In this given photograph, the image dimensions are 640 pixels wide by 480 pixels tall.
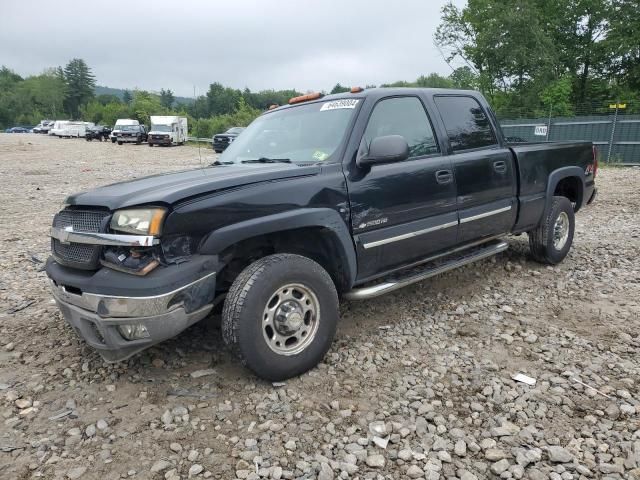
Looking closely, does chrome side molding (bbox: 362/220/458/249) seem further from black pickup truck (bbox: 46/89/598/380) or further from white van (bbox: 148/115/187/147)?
white van (bbox: 148/115/187/147)

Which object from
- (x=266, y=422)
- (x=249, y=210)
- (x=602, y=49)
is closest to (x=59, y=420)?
(x=266, y=422)

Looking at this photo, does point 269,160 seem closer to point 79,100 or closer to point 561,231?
point 561,231

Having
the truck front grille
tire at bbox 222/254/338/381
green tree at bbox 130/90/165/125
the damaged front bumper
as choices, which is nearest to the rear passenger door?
tire at bbox 222/254/338/381

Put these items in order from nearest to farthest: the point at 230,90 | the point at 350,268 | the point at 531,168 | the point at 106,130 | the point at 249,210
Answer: the point at 249,210 → the point at 350,268 → the point at 531,168 → the point at 106,130 → the point at 230,90

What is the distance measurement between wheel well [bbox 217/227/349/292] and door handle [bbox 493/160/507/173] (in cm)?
201

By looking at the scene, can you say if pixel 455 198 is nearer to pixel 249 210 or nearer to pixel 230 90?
pixel 249 210

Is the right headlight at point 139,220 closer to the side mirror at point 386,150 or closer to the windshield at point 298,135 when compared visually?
the windshield at point 298,135

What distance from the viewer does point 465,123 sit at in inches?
170

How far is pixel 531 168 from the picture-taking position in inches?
186

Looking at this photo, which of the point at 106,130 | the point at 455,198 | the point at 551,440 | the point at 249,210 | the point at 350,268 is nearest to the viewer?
the point at 551,440

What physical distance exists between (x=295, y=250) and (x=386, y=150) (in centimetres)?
93

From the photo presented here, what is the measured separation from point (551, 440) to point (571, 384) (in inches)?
25.4

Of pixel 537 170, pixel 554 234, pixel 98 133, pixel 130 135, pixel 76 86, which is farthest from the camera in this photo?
pixel 76 86

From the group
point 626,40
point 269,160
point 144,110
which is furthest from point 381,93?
point 144,110
